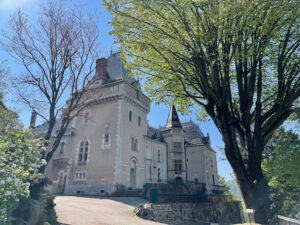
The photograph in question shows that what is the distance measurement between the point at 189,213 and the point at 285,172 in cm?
960

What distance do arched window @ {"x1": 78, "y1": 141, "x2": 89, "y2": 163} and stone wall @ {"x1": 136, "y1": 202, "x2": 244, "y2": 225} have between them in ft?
49.3

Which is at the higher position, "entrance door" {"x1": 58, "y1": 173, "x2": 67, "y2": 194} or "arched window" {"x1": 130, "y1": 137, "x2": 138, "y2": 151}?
"arched window" {"x1": 130, "y1": 137, "x2": 138, "y2": 151}

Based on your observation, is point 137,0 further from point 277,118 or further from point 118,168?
point 118,168

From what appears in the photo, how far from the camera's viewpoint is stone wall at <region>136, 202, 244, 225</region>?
1280 cm

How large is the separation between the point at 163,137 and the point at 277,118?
29049mm

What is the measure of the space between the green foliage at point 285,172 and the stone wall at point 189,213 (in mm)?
6082

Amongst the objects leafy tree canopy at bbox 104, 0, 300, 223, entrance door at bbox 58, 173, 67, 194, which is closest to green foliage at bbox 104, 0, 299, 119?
leafy tree canopy at bbox 104, 0, 300, 223

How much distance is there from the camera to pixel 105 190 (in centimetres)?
2245

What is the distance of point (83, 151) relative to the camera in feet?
87.2

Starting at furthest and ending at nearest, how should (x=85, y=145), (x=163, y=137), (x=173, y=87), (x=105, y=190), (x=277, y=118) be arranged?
1. (x=163, y=137)
2. (x=85, y=145)
3. (x=105, y=190)
4. (x=173, y=87)
5. (x=277, y=118)

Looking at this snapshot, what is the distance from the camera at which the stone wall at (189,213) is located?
12.8 meters

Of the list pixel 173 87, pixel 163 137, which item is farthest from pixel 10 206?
pixel 163 137

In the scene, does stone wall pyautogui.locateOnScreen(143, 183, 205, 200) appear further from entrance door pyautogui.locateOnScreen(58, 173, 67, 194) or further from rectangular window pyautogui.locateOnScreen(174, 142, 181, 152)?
entrance door pyautogui.locateOnScreen(58, 173, 67, 194)

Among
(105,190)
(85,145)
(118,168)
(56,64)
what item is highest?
(56,64)
